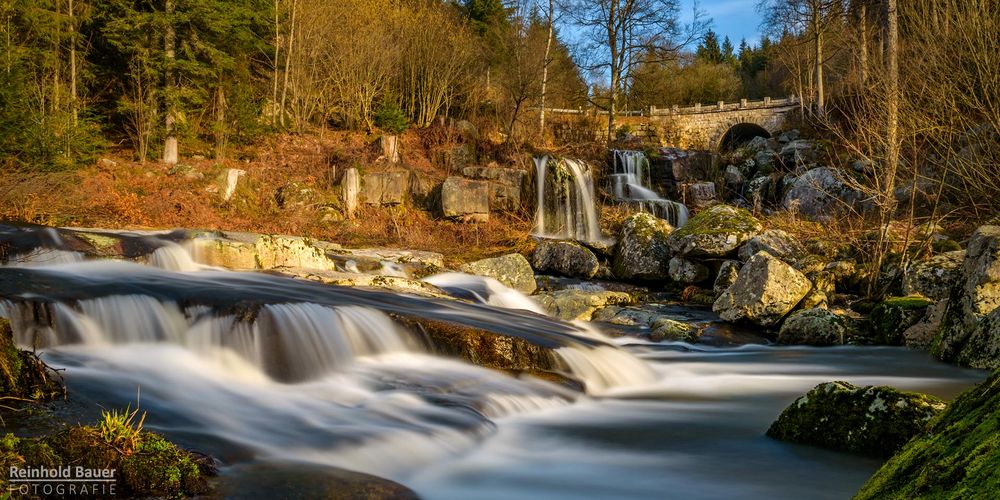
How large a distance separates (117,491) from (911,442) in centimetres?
316

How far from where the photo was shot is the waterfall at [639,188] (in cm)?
2162

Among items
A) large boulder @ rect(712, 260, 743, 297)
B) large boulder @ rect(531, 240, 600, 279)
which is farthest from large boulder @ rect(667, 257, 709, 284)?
large boulder @ rect(531, 240, 600, 279)

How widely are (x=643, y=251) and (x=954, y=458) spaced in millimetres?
14396

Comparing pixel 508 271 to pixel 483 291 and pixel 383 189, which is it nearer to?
pixel 483 291

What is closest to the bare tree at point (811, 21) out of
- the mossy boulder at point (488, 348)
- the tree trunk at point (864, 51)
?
the tree trunk at point (864, 51)

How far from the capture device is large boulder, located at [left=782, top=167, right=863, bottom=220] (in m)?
18.3

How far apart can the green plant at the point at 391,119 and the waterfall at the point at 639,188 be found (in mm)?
7994

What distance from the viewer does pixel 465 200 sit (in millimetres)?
20531

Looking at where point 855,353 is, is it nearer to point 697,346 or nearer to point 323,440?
point 697,346

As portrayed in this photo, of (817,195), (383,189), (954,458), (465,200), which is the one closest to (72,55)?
(383,189)

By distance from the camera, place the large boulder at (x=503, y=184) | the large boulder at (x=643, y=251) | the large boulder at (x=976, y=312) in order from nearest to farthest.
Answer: the large boulder at (x=976, y=312) → the large boulder at (x=643, y=251) → the large boulder at (x=503, y=184)

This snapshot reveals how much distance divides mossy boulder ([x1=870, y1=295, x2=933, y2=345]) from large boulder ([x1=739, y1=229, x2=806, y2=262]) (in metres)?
3.32

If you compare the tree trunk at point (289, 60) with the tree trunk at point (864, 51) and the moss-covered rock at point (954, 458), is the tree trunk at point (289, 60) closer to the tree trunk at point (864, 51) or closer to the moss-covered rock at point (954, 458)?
the tree trunk at point (864, 51)

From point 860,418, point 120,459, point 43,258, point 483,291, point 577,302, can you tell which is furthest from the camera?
point 483,291
